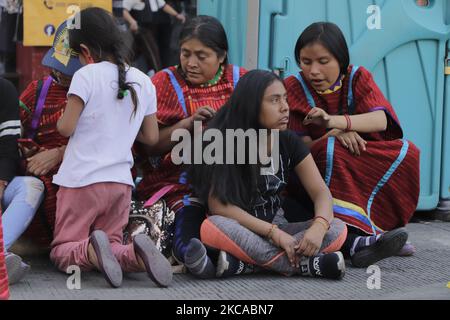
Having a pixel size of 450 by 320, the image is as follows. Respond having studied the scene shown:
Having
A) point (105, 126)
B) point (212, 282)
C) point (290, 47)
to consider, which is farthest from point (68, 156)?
point (290, 47)

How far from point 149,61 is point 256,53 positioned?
2.06 meters

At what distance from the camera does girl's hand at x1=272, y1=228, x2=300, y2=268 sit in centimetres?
363

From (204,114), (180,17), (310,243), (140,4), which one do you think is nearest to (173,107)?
(204,114)

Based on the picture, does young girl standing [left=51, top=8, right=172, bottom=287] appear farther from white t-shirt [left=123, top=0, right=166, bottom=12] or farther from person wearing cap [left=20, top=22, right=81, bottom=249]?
white t-shirt [left=123, top=0, right=166, bottom=12]

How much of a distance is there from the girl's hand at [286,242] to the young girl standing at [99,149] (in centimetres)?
50

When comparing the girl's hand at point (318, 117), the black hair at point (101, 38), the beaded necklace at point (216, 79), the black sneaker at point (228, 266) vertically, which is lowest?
the black sneaker at point (228, 266)

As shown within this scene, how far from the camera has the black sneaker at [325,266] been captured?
362 centimetres

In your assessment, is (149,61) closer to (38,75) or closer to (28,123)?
(38,75)

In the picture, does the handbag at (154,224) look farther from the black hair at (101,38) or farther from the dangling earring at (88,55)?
the dangling earring at (88,55)

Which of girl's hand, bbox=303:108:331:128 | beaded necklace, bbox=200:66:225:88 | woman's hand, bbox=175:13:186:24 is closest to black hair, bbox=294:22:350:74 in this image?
girl's hand, bbox=303:108:331:128

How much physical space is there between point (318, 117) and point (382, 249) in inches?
26.8

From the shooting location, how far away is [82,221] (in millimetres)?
3646

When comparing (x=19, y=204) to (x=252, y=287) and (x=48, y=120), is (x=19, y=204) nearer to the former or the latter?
(x=48, y=120)

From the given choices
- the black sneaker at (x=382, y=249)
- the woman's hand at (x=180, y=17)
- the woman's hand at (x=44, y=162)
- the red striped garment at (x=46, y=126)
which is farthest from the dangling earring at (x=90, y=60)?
the woman's hand at (x=180, y=17)
